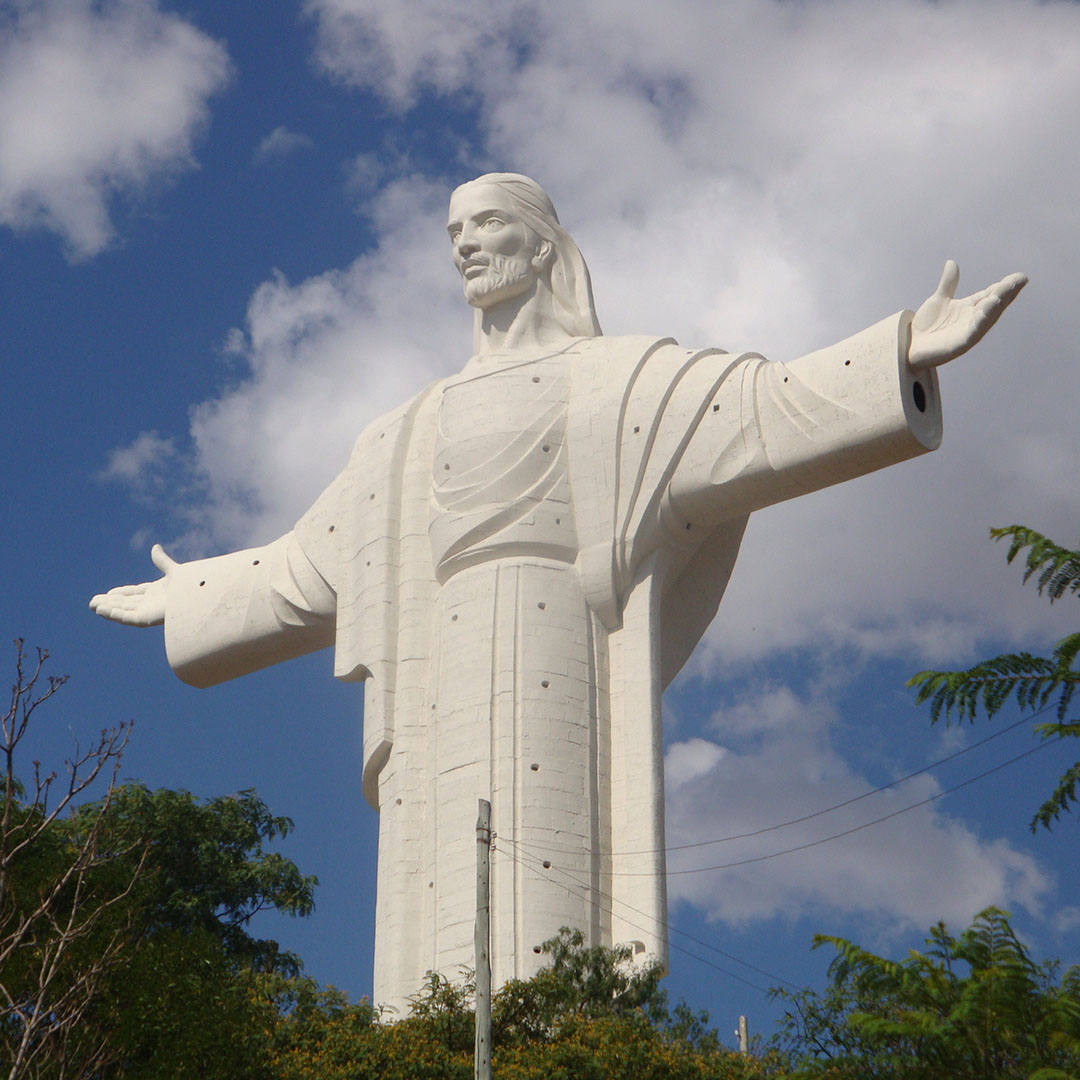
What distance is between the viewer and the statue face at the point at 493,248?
2294cm

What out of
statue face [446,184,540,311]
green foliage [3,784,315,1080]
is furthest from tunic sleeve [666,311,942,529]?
green foliage [3,784,315,1080]

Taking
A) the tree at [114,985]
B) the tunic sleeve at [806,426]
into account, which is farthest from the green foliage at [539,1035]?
the tunic sleeve at [806,426]

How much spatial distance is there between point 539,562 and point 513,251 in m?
4.05

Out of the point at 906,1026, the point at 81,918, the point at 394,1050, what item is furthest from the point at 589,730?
the point at 906,1026

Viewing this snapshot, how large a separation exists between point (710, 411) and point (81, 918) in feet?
28.4

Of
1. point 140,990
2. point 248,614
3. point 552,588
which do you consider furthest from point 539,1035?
point 248,614

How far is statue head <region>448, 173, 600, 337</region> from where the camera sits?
2295 centimetres

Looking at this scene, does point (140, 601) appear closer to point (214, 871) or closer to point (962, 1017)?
point (214, 871)

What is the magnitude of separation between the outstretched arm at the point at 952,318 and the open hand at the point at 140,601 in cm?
962

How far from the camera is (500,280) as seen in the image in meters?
22.9

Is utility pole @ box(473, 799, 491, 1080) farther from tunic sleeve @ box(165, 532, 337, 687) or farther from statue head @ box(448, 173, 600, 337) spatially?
statue head @ box(448, 173, 600, 337)

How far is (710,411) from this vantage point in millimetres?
21000

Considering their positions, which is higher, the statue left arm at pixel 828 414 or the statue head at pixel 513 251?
the statue head at pixel 513 251

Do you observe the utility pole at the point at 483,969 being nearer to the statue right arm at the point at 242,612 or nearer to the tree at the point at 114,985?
the tree at the point at 114,985
